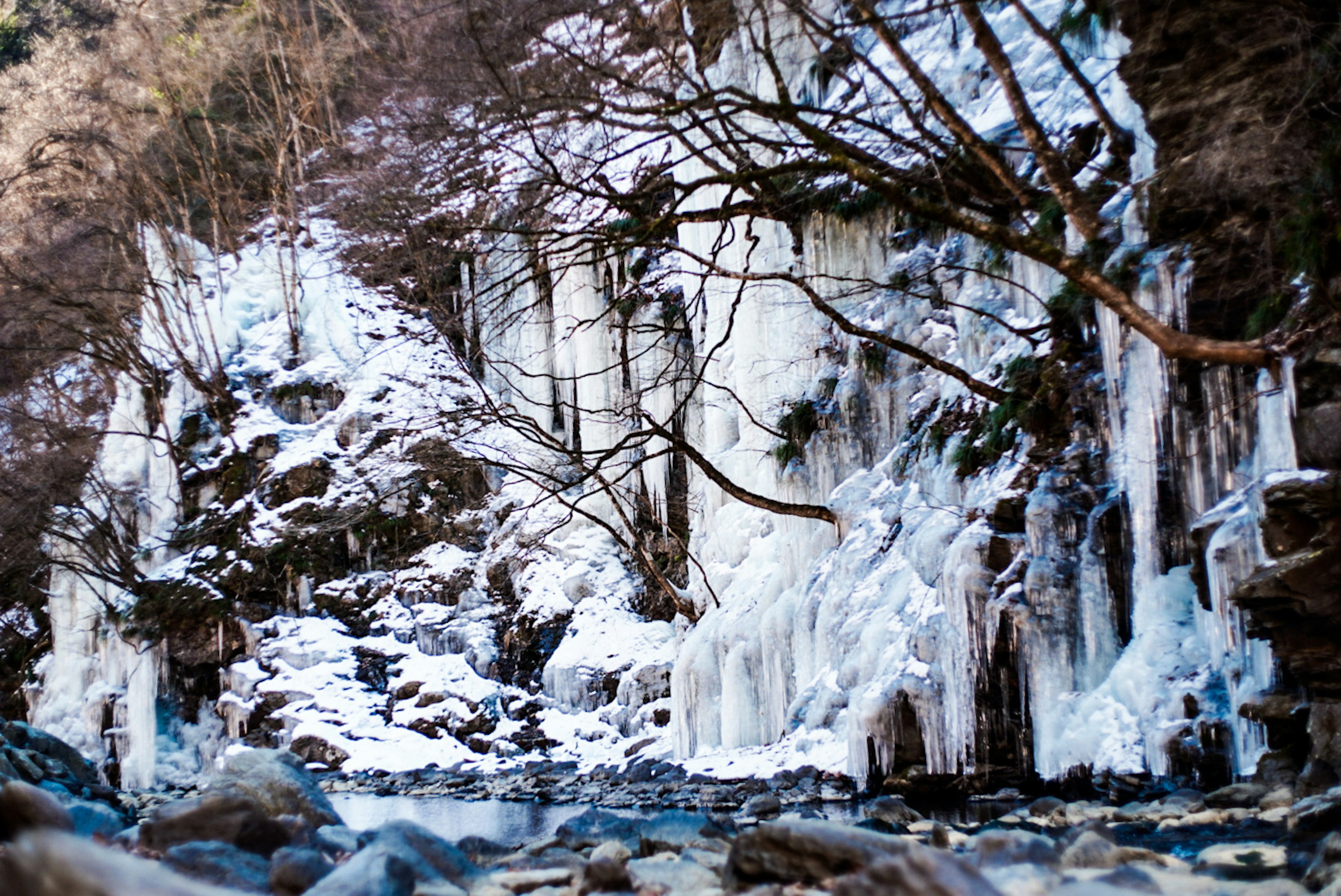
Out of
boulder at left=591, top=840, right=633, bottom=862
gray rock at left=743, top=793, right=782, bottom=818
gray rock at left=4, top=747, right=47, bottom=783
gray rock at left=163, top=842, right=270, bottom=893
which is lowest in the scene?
gray rock at left=743, top=793, right=782, bottom=818

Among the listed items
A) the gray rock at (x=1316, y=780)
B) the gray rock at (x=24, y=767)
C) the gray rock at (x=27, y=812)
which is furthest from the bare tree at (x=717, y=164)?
the gray rock at (x=24, y=767)

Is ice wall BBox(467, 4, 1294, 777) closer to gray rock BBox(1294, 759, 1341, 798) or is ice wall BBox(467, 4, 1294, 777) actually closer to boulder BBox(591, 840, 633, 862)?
gray rock BBox(1294, 759, 1341, 798)

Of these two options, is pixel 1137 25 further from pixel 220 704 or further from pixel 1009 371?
pixel 220 704

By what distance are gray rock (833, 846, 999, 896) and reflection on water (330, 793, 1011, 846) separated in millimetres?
2745

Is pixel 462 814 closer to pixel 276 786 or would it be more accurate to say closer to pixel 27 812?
pixel 276 786

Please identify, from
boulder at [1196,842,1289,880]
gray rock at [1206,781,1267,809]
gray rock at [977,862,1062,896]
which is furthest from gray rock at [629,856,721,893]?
gray rock at [1206,781,1267,809]

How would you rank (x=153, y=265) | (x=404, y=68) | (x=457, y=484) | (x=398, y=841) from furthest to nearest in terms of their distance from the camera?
1. (x=153, y=265)
2. (x=457, y=484)
3. (x=404, y=68)
4. (x=398, y=841)

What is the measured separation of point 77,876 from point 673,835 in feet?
9.42

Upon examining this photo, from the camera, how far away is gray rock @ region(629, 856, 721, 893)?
2.80 metres

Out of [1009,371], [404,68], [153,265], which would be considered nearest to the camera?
Result: [404,68]

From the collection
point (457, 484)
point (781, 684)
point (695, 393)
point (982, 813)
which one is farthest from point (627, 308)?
point (982, 813)

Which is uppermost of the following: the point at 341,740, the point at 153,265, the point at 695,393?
the point at 153,265

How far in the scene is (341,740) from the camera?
14.3 m

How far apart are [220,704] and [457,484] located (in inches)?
211
